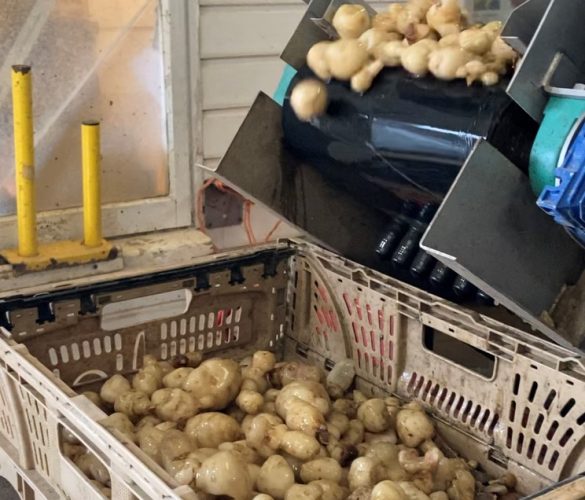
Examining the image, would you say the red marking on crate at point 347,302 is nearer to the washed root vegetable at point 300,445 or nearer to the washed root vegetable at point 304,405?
the washed root vegetable at point 304,405

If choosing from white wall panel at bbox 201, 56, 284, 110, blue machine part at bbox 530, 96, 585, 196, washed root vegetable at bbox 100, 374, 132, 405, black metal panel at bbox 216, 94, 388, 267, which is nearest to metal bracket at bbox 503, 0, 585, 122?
blue machine part at bbox 530, 96, 585, 196

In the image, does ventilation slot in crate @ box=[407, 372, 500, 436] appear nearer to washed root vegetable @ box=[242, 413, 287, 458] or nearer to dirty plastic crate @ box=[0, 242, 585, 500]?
dirty plastic crate @ box=[0, 242, 585, 500]

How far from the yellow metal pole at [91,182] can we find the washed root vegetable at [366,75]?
745mm

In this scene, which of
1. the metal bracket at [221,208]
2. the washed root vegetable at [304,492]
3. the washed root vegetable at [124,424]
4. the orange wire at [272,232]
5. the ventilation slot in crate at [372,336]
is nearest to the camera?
the washed root vegetable at [304,492]

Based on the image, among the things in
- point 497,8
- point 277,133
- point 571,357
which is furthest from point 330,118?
point 497,8

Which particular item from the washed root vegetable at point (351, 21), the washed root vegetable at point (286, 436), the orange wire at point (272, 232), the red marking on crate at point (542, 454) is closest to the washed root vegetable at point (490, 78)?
the washed root vegetable at point (286, 436)

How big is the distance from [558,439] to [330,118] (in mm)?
567

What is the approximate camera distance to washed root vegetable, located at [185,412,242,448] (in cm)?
119

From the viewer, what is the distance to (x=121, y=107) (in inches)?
78.0

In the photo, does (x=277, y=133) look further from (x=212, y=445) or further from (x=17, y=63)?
(x=17, y=63)

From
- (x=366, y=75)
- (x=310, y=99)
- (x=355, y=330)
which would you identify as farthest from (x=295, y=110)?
(x=355, y=330)

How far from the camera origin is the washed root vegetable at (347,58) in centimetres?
125

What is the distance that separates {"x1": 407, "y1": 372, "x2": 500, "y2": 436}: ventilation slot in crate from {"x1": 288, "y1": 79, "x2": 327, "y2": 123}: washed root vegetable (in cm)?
26

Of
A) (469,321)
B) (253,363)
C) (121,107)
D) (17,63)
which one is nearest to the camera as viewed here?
(469,321)
